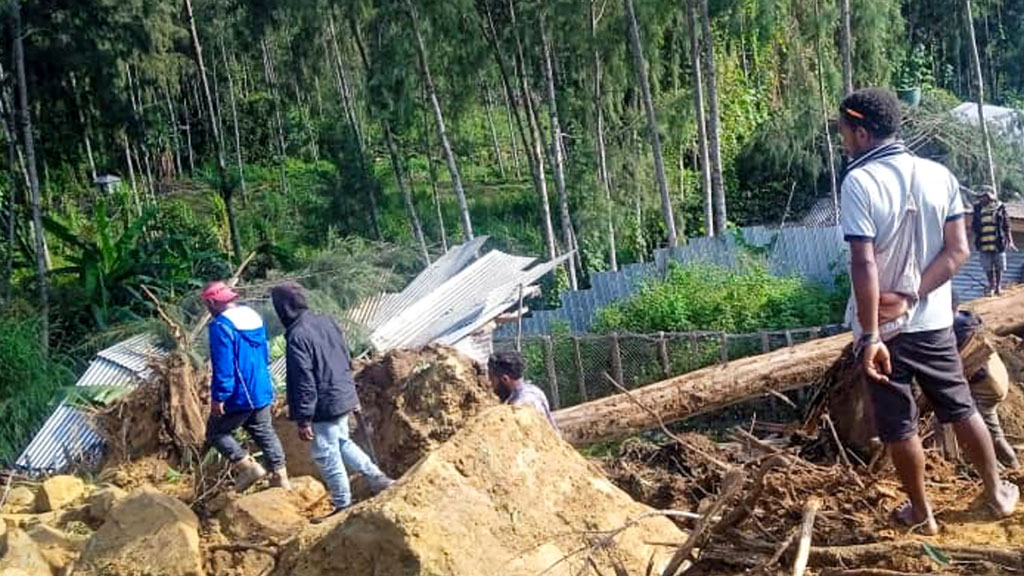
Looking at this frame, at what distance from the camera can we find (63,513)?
763 centimetres

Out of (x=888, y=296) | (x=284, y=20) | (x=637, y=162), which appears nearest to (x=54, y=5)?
(x=284, y=20)

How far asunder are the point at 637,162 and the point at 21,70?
554 inches

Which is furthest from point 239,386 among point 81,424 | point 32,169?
point 32,169

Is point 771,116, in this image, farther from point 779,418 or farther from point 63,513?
point 63,513

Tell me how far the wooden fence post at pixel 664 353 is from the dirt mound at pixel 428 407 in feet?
25.5

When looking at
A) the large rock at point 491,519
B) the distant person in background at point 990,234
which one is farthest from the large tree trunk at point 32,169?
the large rock at point 491,519

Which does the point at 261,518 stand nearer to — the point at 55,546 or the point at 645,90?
the point at 55,546

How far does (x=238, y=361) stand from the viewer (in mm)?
6777

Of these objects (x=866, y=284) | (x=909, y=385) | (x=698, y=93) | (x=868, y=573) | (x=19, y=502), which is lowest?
(x=19, y=502)

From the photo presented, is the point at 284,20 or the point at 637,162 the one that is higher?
the point at 284,20

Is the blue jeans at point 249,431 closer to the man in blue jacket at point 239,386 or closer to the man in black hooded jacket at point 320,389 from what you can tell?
the man in blue jacket at point 239,386

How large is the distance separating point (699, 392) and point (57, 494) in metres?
4.58

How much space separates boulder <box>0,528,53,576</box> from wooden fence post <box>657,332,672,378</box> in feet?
33.2

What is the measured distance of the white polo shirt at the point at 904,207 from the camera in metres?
3.77
